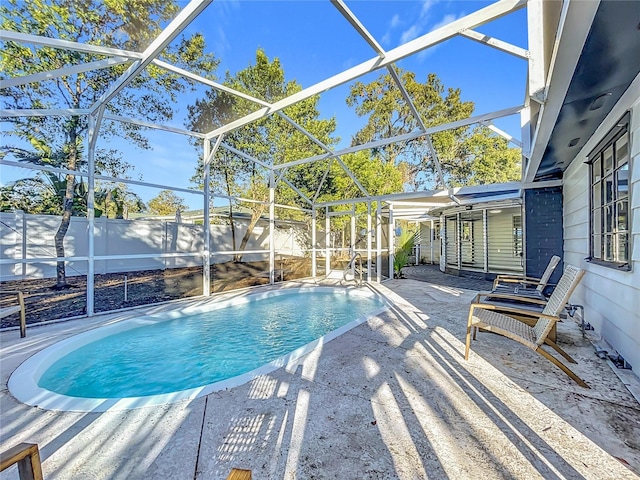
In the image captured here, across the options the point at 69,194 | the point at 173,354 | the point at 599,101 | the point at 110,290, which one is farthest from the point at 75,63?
the point at 599,101

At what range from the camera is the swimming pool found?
2621 mm

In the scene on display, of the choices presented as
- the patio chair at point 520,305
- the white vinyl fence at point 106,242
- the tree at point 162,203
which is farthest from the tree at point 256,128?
the tree at point 162,203

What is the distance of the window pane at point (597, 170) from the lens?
401cm

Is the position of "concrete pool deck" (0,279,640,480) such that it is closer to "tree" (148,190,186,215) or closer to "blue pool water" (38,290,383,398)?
"blue pool water" (38,290,383,398)

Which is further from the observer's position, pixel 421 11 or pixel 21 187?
pixel 21 187

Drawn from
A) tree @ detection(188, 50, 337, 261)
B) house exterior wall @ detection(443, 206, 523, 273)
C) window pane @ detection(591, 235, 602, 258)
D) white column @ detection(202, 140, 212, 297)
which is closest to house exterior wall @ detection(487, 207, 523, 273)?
house exterior wall @ detection(443, 206, 523, 273)

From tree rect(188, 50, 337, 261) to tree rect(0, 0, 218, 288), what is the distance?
341 centimetres

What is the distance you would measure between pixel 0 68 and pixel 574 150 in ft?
36.4

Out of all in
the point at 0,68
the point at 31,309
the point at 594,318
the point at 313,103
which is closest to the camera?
the point at 594,318

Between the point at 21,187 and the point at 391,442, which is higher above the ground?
the point at 21,187

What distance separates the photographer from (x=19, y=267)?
850 centimetres

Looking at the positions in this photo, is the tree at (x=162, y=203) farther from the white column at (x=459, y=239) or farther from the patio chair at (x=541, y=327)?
the patio chair at (x=541, y=327)

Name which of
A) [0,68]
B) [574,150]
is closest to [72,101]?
[0,68]

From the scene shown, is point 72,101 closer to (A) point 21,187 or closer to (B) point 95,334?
(A) point 21,187
